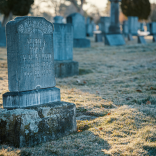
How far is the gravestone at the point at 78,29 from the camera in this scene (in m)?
13.6

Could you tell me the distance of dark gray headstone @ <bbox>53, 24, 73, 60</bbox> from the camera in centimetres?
734

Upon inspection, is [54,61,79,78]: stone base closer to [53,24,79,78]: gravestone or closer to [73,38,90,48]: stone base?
[53,24,79,78]: gravestone

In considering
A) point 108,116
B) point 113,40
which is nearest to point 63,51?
point 108,116

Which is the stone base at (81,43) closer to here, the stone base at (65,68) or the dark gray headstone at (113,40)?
the dark gray headstone at (113,40)

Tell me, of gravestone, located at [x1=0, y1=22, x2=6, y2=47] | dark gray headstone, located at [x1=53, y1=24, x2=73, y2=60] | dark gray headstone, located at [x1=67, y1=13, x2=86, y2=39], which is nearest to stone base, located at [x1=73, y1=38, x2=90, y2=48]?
dark gray headstone, located at [x1=67, y1=13, x2=86, y2=39]

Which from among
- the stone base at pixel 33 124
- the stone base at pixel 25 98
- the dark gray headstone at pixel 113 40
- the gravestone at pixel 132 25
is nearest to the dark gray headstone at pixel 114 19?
the dark gray headstone at pixel 113 40

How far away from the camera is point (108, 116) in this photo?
3.97 meters

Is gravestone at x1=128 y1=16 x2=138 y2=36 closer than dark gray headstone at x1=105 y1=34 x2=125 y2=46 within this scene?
No

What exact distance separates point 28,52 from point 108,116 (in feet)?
5.54

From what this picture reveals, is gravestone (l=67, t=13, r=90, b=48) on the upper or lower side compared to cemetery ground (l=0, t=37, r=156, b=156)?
upper

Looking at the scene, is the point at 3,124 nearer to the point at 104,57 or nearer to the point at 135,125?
the point at 135,125

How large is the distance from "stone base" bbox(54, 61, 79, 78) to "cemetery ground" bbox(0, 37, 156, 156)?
367mm

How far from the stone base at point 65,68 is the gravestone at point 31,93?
3971 millimetres

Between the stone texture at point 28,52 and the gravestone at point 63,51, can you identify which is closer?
the stone texture at point 28,52
